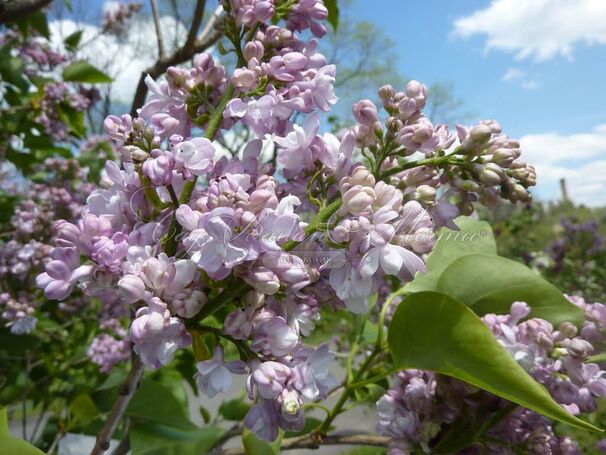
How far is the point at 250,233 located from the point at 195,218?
0.15 feet

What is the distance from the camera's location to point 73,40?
2000mm

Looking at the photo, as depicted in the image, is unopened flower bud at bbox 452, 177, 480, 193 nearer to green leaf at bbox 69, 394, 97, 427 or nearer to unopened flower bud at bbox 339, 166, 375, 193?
unopened flower bud at bbox 339, 166, 375, 193

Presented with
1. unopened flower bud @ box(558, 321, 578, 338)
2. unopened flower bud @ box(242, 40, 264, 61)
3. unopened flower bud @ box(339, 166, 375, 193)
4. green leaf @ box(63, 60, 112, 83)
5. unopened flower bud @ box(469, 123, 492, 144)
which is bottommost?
unopened flower bud @ box(558, 321, 578, 338)

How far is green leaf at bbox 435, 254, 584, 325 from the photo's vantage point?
64cm

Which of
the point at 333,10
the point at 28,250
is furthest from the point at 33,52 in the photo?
the point at 333,10

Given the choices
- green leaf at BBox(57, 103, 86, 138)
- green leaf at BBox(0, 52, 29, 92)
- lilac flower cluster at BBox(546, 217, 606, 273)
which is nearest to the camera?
green leaf at BBox(0, 52, 29, 92)

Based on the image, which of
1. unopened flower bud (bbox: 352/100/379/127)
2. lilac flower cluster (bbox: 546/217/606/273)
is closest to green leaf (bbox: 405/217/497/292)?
unopened flower bud (bbox: 352/100/379/127)

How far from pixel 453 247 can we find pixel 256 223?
0.45 metres

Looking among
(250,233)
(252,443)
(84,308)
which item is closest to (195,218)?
(250,233)

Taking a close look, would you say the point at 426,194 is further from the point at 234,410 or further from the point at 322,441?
the point at 234,410

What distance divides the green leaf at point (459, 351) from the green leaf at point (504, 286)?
14 cm

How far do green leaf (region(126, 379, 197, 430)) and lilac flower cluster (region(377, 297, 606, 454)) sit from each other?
0.95 feet

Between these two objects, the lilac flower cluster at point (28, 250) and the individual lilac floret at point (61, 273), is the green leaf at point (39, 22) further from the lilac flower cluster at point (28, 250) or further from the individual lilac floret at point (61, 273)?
the individual lilac floret at point (61, 273)

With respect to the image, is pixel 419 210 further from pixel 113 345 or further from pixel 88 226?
pixel 113 345
